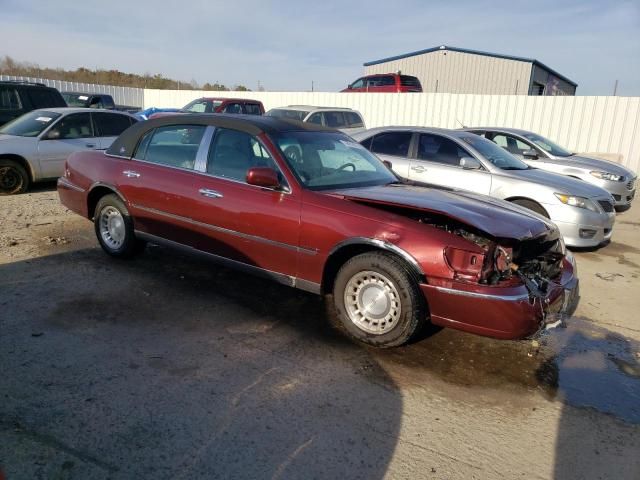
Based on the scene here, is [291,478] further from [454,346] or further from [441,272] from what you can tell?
[454,346]

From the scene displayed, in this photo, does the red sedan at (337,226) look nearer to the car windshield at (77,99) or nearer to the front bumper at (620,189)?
the front bumper at (620,189)

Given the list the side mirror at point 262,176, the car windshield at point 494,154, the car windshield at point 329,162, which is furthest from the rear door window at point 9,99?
the car windshield at point 494,154

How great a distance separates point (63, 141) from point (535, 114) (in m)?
14.7

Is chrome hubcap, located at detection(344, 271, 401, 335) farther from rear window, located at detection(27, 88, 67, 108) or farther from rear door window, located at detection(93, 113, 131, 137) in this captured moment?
rear window, located at detection(27, 88, 67, 108)

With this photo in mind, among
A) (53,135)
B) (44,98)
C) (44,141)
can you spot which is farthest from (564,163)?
(44,98)

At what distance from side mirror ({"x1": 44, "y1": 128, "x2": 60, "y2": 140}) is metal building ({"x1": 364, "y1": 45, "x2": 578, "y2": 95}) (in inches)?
958

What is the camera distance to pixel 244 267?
4410 mm

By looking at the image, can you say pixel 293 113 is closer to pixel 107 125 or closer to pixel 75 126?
pixel 107 125

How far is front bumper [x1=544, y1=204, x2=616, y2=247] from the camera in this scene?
21.7ft

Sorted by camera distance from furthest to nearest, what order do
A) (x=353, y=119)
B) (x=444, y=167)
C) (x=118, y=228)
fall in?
(x=353, y=119), (x=444, y=167), (x=118, y=228)

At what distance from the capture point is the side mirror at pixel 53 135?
28.5 ft

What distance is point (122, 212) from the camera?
525 cm

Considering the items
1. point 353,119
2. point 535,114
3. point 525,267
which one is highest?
point 535,114

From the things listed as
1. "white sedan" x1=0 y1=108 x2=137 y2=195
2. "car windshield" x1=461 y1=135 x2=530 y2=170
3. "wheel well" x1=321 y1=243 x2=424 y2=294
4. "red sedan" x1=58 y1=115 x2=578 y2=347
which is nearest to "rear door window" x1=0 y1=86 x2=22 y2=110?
"white sedan" x1=0 y1=108 x2=137 y2=195
